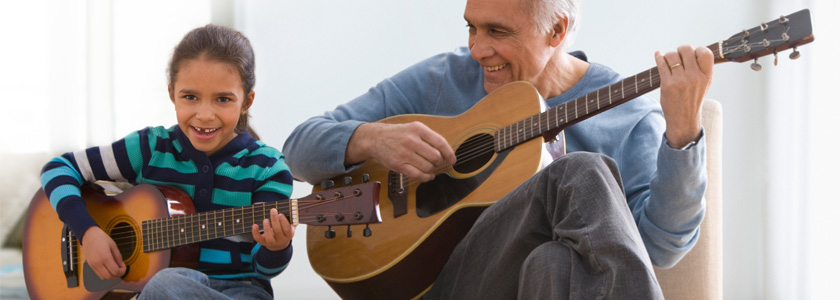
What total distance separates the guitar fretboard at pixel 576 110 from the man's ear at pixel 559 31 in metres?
0.38

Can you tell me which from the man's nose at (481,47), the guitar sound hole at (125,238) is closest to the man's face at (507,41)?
the man's nose at (481,47)

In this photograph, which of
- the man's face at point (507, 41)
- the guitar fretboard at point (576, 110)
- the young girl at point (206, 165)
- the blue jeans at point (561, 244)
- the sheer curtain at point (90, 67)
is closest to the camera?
the blue jeans at point (561, 244)

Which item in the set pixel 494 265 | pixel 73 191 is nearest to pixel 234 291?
pixel 73 191

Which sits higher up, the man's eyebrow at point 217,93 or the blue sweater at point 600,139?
Result: the man's eyebrow at point 217,93

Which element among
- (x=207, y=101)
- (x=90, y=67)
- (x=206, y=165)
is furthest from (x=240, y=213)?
(x=90, y=67)

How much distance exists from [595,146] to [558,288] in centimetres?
71

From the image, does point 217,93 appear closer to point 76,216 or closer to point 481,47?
point 76,216

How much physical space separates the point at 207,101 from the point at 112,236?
0.39 metres

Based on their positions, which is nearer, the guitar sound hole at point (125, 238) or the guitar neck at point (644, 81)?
the guitar neck at point (644, 81)

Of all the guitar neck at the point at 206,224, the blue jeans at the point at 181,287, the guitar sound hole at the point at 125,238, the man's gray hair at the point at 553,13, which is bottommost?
the blue jeans at the point at 181,287

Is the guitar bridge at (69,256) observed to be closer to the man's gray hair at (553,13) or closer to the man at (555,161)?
the man at (555,161)

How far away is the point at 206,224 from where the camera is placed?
1.68 m

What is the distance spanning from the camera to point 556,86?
1954mm

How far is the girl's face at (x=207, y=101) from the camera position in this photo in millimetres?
1780
